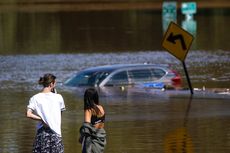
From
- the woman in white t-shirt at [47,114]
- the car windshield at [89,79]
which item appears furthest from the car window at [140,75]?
the woman in white t-shirt at [47,114]

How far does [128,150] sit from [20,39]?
56461mm

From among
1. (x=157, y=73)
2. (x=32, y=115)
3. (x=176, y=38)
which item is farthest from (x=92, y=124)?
(x=157, y=73)

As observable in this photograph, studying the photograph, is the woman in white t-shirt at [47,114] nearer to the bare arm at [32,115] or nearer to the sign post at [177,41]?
the bare arm at [32,115]

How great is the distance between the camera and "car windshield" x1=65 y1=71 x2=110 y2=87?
34.4m

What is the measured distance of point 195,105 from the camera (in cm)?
2450

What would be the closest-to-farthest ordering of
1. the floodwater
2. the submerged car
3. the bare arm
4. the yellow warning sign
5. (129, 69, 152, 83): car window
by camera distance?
the bare arm < the floodwater < the yellow warning sign < the submerged car < (129, 69, 152, 83): car window

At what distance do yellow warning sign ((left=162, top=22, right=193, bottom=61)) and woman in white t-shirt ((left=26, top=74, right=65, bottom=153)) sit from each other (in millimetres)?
14245

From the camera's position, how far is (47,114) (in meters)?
12.2

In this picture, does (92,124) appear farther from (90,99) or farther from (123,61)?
(123,61)

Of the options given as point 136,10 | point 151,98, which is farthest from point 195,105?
point 136,10

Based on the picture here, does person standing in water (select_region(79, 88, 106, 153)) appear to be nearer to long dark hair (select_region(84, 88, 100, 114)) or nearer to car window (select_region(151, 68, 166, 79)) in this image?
long dark hair (select_region(84, 88, 100, 114))

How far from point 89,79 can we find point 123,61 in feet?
52.4

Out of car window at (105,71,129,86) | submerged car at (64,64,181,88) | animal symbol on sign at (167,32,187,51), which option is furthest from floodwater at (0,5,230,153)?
car window at (105,71,129,86)

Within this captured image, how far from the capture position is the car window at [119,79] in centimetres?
3438
